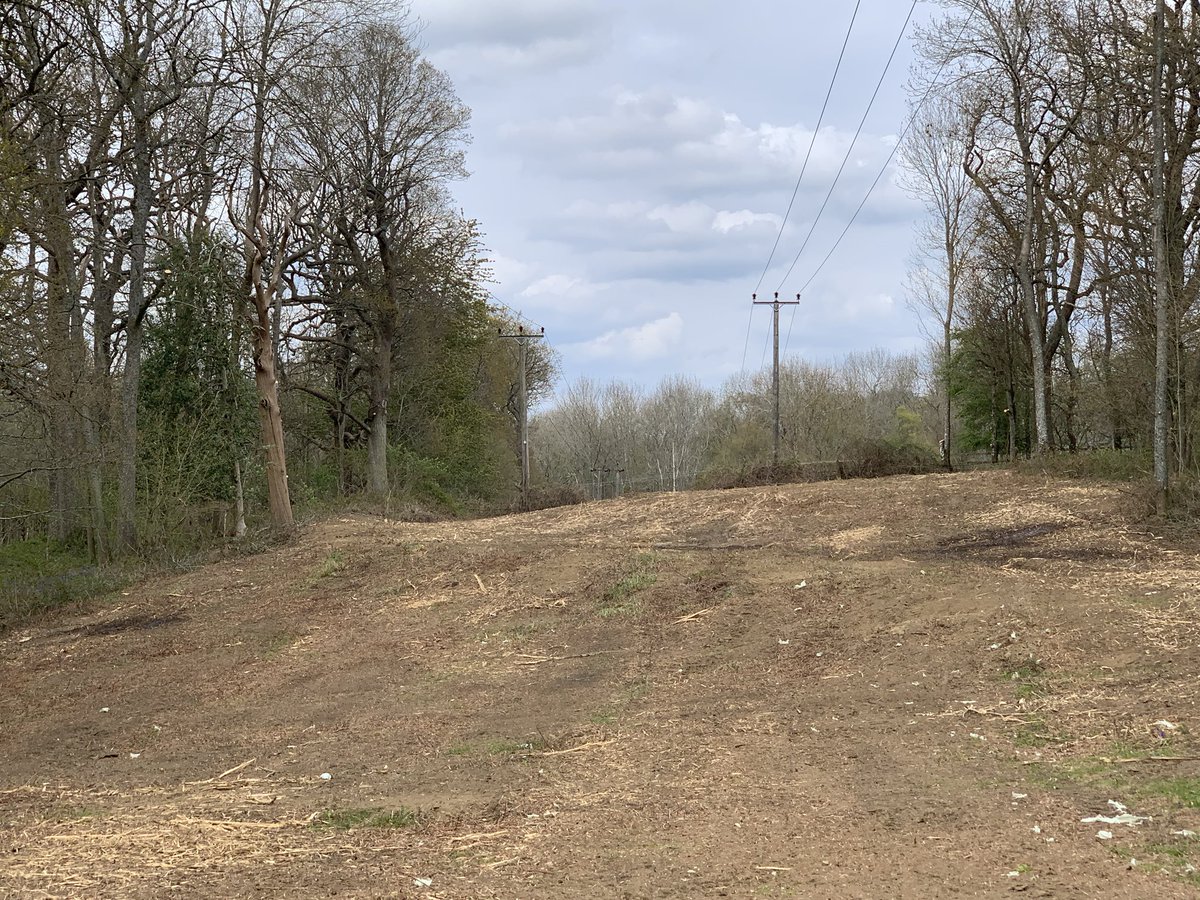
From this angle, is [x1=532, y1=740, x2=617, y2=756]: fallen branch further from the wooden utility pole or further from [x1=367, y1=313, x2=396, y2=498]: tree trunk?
[x1=367, y1=313, x2=396, y2=498]: tree trunk

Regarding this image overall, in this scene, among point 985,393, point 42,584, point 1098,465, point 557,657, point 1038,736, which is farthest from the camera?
point 985,393

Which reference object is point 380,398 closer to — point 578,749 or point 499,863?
point 578,749

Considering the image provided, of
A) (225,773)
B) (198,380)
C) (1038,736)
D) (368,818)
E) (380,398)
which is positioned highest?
(380,398)

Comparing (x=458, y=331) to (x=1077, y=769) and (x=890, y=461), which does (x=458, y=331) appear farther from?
(x=1077, y=769)

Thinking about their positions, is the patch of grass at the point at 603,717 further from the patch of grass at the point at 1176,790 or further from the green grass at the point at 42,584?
the green grass at the point at 42,584

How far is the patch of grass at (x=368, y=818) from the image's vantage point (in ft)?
16.8

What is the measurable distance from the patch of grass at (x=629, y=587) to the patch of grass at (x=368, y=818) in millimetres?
5304

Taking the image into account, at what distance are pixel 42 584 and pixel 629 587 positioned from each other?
9.22 meters

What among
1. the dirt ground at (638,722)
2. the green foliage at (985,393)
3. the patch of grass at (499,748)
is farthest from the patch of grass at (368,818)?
the green foliage at (985,393)

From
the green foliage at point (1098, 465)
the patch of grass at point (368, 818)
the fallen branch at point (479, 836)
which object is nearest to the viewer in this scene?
the fallen branch at point (479, 836)

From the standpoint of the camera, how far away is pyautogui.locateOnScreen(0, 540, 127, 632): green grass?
43.4 feet

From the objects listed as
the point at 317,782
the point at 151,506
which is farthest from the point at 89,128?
the point at 317,782

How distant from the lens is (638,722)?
7102 mm

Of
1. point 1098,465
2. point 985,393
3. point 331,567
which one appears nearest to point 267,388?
point 331,567
